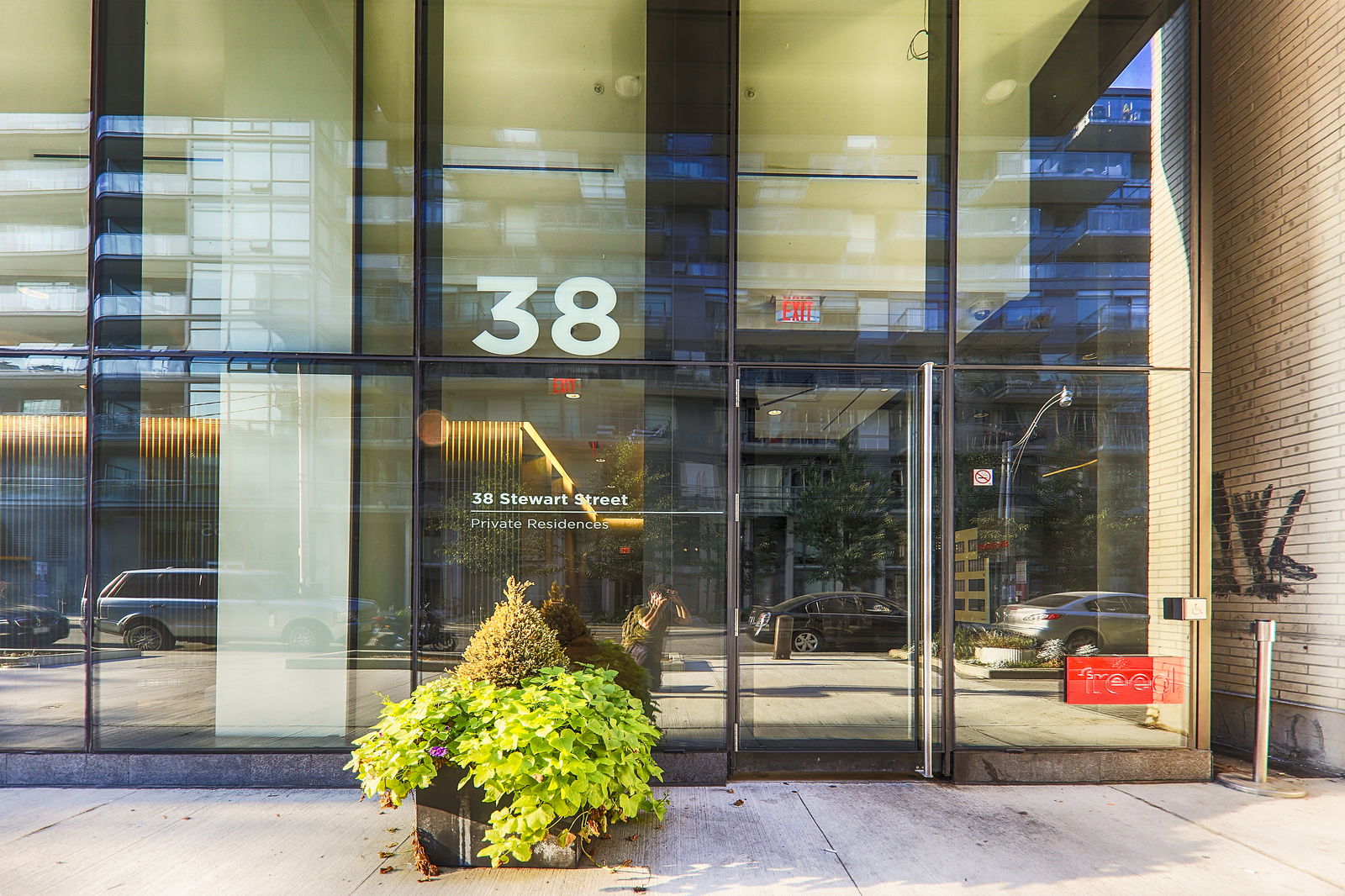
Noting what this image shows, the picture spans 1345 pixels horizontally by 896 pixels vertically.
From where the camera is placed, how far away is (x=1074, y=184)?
685 centimetres

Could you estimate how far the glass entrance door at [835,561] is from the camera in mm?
6441

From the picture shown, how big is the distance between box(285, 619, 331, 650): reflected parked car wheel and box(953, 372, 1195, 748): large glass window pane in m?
5.10

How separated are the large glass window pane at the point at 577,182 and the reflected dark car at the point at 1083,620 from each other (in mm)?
3295

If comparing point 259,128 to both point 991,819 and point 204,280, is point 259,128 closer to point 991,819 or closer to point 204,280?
point 204,280

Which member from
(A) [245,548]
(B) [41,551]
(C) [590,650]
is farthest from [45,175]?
(C) [590,650]

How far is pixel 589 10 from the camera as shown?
6.88 m

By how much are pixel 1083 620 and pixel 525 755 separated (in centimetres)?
474

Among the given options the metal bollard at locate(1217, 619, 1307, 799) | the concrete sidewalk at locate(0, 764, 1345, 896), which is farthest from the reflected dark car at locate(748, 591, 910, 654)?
the metal bollard at locate(1217, 619, 1307, 799)

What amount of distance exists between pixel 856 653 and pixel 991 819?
152 centimetres

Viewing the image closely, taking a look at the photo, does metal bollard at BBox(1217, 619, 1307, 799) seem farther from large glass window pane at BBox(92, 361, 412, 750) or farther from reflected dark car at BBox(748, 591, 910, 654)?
large glass window pane at BBox(92, 361, 412, 750)

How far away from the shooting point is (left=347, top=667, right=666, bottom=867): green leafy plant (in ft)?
14.0

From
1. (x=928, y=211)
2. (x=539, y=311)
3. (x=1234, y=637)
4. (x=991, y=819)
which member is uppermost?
(x=928, y=211)

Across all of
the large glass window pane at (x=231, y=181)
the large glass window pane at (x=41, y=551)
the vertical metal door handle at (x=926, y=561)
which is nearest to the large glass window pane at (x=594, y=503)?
the large glass window pane at (x=231, y=181)

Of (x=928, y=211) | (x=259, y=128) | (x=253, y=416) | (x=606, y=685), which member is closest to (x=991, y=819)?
(x=606, y=685)
